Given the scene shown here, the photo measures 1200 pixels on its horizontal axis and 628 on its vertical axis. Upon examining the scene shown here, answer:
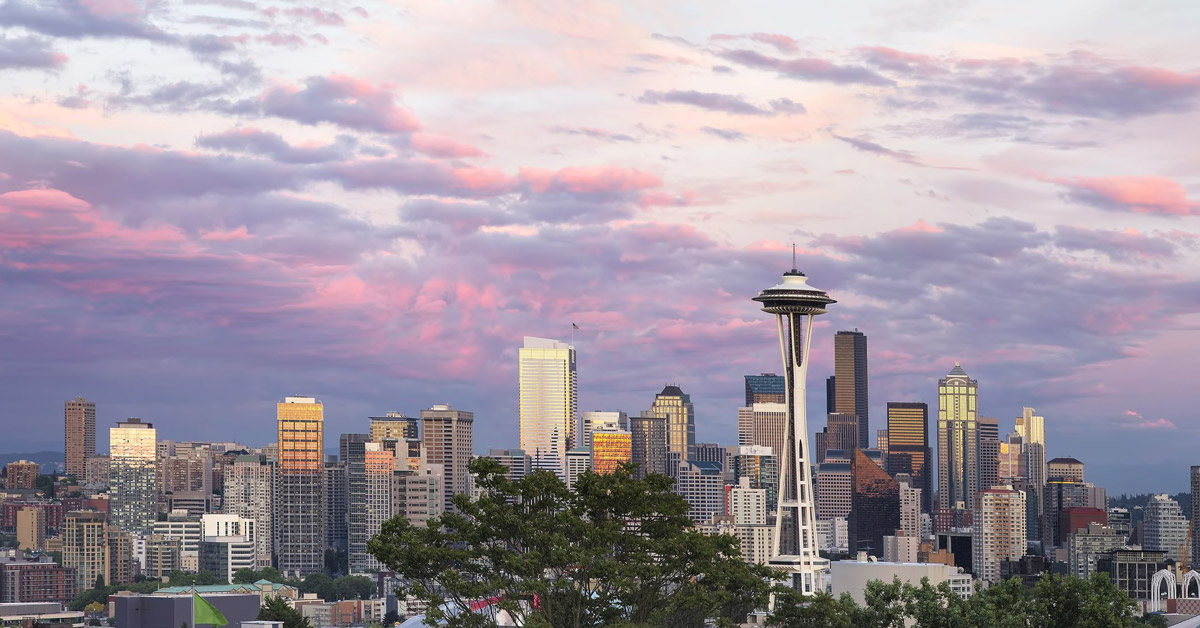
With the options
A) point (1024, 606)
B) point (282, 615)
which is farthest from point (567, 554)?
point (282, 615)

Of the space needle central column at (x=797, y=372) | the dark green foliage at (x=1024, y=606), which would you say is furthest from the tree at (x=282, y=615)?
the dark green foliage at (x=1024, y=606)

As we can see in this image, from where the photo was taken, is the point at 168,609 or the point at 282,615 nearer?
the point at 282,615

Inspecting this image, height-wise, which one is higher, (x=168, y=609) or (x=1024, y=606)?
(x=1024, y=606)

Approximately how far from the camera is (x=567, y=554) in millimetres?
49625

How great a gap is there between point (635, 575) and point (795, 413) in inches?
3342

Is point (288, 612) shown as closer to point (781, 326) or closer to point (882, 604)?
point (781, 326)

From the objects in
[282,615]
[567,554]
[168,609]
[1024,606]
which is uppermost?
[567,554]

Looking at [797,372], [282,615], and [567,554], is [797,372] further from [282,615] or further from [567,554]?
[567,554]

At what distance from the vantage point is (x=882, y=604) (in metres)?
59.8

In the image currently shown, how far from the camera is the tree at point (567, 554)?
50281mm

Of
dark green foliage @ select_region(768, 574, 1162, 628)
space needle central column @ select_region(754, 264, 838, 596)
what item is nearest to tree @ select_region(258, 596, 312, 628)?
space needle central column @ select_region(754, 264, 838, 596)

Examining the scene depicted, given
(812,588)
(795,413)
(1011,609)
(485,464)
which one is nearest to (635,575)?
(485,464)

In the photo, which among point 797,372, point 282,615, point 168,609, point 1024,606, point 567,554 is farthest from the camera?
point 168,609

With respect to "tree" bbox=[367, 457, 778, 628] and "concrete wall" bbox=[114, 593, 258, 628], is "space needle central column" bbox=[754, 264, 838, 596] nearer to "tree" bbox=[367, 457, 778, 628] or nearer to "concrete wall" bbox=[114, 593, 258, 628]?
"concrete wall" bbox=[114, 593, 258, 628]
